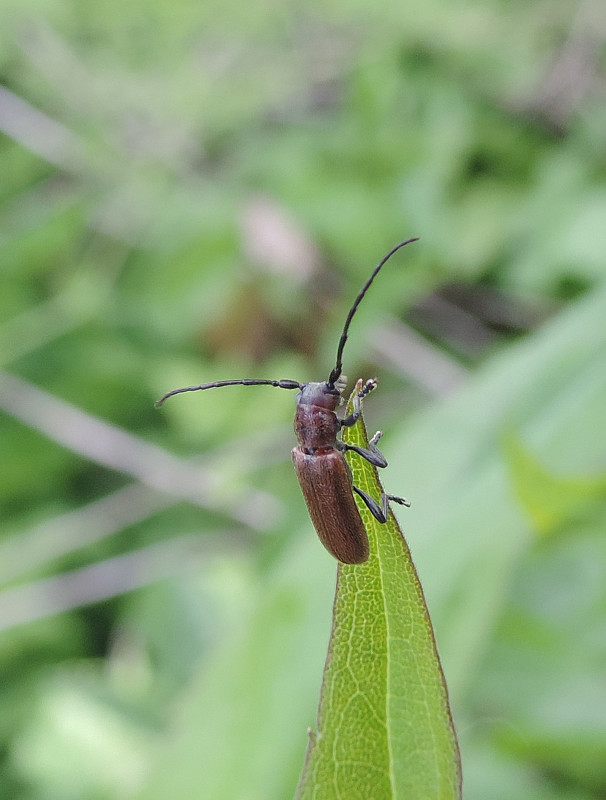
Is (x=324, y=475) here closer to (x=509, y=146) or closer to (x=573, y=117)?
(x=509, y=146)

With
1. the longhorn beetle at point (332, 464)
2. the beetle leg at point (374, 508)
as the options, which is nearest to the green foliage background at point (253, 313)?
the longhorn beetle at point (332, 464)

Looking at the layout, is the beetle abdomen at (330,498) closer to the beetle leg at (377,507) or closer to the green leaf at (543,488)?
the beetle leg at (377,507)

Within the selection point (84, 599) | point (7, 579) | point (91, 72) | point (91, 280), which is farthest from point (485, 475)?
point (91, 72)

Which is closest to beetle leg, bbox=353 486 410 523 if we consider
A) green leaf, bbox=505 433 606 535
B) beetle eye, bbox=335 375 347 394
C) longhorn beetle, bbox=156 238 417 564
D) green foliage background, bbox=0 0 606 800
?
longhorn beetle, bbox=156 238 417 564

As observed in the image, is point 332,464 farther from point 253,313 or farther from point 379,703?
point 253,313

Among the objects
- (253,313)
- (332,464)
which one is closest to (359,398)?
(332,464)

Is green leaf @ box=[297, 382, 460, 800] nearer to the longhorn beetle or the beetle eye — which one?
the longhorn beetle

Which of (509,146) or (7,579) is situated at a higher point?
(509,146)
